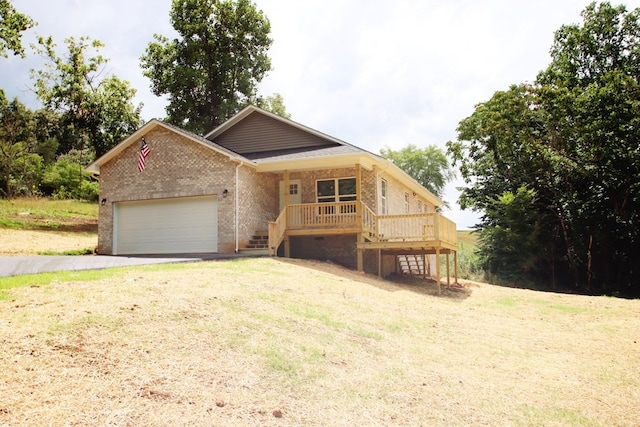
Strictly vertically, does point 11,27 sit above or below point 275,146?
above

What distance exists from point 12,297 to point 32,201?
96.9 feet

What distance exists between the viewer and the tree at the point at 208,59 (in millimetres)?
36250

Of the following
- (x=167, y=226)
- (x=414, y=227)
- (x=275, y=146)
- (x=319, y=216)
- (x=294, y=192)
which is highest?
(x=275, y=146)

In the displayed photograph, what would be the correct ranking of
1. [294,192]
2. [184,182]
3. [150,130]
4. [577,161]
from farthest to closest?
[577,161] < [294,192] < [150,130] < [184,182]

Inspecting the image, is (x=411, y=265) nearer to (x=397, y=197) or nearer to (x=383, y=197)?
(x=397, y=197)

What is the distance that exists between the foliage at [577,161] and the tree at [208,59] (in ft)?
54.4

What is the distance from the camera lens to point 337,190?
20656 mm

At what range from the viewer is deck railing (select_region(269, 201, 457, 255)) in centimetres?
1800

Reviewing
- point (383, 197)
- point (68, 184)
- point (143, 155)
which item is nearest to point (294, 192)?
point (383, 197)

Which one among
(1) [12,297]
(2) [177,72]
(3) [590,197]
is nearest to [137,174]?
(1) [12,297]

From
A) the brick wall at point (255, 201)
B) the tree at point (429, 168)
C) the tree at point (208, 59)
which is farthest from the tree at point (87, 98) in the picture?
the tree at point (429, 168)

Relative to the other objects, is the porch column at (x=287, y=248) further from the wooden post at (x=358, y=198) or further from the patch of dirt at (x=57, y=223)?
the patch of dirt at (x=57, y=223)

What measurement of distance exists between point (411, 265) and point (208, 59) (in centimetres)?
2095

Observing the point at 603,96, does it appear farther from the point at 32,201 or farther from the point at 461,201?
the point at 32,201
